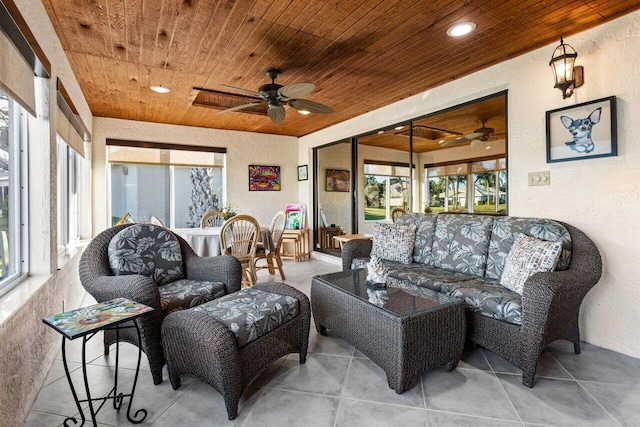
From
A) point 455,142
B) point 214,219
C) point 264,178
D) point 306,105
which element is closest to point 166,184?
point 214,219

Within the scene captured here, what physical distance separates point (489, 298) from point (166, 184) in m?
5.21

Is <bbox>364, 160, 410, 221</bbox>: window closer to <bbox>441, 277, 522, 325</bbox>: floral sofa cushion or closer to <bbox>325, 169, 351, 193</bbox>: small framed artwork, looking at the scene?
<bbox>325, 169, 351, 193</bbox>: small framed artwork

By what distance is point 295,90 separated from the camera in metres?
2.94

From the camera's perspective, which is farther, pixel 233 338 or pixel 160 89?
pixel 160 89

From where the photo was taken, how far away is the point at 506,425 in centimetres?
157

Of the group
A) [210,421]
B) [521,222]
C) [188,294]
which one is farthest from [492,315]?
[188,294]

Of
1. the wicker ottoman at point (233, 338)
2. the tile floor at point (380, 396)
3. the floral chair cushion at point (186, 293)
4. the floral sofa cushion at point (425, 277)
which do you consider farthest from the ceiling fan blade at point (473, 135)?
the floral chair cushion at point (186, 293)

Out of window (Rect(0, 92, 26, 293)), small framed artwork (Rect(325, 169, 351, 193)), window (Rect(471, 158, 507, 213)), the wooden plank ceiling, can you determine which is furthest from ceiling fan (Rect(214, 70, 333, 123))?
small framed artwork (Rect(325, 169, 351, 193))

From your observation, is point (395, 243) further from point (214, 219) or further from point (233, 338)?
point (214, 219)

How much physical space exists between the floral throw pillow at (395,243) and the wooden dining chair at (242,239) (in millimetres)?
1381

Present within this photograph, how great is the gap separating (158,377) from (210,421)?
20.1 inches

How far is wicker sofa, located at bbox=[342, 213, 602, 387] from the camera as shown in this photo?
6.20 ft

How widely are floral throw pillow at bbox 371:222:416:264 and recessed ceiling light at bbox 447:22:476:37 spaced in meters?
1.78

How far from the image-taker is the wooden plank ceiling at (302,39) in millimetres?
2215
